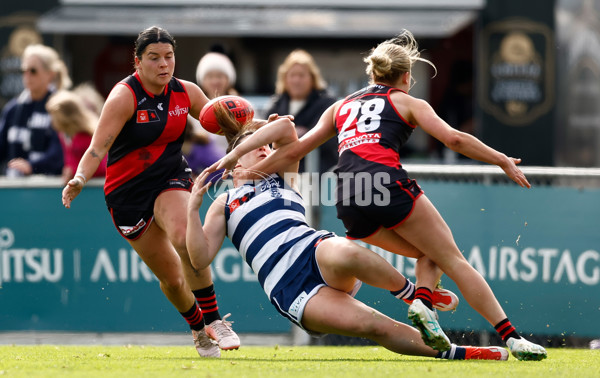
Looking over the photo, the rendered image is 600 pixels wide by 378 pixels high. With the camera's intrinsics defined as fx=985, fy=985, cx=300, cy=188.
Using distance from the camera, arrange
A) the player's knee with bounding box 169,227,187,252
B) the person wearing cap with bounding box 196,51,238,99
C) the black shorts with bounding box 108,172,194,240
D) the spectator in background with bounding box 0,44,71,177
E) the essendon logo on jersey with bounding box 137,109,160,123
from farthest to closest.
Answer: the spectator in background with bounding box 0,44,71,177, the person wearing cap with bounding box 196,51,238,99, the black shorts with bounding box 108,172,194,240, the essendon logo on jersey with bounding box 137,109,160,123, the player's knee with bounding box 169,227,187,252

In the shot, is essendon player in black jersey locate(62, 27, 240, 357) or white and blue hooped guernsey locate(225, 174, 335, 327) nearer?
white and blue hooped guernsey locate(225, 174, 335, 327)

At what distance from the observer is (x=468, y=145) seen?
5.58 meters

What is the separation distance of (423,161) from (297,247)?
8400 millimetres

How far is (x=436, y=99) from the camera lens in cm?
1445

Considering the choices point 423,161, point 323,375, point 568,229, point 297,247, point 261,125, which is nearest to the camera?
point 323,375

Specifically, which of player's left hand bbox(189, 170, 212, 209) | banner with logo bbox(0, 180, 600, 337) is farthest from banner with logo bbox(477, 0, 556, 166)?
player's left hand bbox(189, 170, 212, 209)

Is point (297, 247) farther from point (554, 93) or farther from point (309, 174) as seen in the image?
point (554, 93)

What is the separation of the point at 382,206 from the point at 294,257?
581 mm

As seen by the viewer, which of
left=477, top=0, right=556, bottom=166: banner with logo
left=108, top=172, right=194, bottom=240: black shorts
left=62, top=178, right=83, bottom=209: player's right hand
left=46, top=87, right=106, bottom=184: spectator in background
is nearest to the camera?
left=62, top=178, right=83, bottom=209: player's right hand

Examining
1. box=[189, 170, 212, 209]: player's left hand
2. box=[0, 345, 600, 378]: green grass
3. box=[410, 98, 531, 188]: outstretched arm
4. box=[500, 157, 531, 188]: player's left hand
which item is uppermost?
box=[410, 98, 531, 188]: outstretched arm

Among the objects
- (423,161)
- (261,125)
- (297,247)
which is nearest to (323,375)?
(297,247)

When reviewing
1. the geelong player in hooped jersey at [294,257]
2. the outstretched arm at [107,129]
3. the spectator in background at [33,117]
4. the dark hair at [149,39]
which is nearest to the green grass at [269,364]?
the geelong player in hooped jersey at [294,257]

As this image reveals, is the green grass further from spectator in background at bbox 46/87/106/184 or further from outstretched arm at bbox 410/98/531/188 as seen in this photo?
spectator in background at bbox 46/87/106/184

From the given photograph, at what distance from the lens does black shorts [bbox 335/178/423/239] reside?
561cm
